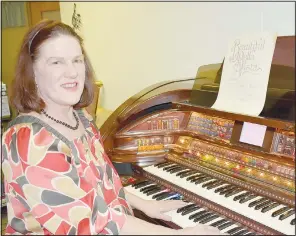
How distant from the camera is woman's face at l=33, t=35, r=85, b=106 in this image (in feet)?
4.39

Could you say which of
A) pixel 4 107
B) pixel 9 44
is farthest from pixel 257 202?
pixel 9 44

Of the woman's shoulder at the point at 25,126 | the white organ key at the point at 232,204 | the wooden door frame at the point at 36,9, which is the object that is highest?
the wooden door frame at the point at 36,9

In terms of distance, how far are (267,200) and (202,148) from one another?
43cm

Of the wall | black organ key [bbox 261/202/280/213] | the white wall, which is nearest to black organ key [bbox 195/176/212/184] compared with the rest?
black organ key [bbox 261/202/280/213]

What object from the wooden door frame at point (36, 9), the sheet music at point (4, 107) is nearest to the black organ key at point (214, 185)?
the sheet music at point (4, 107)

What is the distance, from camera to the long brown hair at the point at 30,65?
4.42ft

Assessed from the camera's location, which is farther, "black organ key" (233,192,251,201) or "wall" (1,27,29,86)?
"wall" (1,27,29,86)

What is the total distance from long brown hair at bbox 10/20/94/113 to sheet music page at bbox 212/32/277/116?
65cm

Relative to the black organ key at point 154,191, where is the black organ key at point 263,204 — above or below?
A: above

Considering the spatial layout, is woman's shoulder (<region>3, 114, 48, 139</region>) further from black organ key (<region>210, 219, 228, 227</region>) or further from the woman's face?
black organ key (<region>210, 219, 228, 227</region>)

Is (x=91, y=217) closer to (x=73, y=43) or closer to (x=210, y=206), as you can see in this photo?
(x=210, y=206)

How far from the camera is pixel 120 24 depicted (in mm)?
2922

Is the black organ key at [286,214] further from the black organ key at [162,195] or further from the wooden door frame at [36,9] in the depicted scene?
the wooden door frame at [36,9]

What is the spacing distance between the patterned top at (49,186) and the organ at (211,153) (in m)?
0.35
